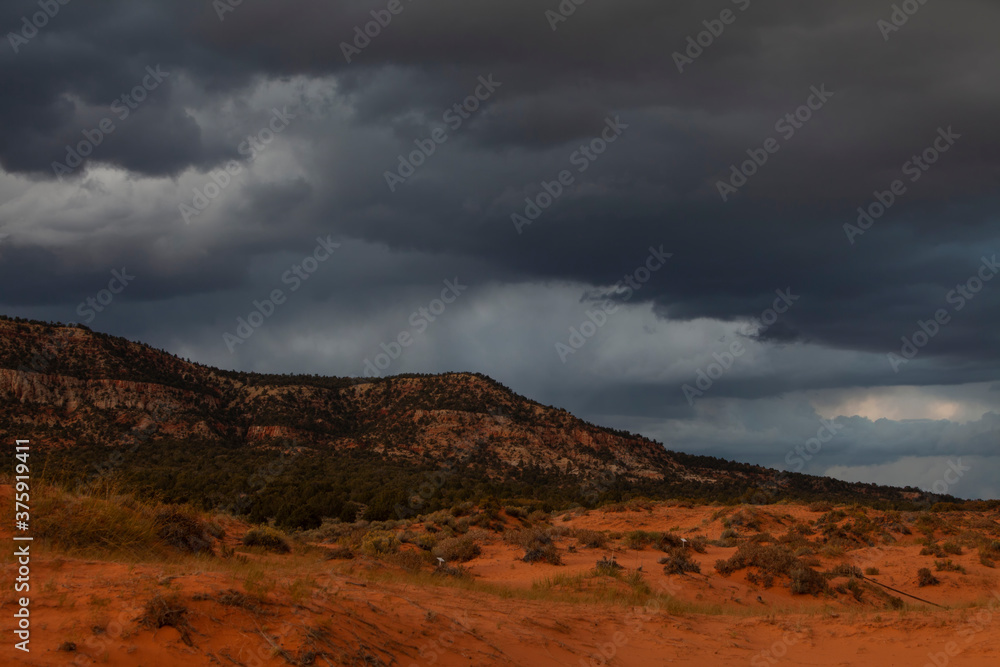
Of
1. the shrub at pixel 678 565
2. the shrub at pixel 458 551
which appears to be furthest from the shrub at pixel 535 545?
the shrub at pixel 678 565

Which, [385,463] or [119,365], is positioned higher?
[119,365]

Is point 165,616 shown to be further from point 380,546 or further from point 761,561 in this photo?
point 761,561

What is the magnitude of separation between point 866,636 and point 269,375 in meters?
111

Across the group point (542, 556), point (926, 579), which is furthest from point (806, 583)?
point (542, 556)

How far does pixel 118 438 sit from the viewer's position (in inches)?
2849

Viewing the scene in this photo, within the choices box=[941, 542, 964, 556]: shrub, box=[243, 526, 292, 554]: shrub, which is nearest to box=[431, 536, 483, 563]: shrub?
box=[243, 526, 292, 554]: shrub

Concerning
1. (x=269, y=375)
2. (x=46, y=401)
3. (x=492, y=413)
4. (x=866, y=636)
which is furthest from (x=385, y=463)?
(x=866, y=636)

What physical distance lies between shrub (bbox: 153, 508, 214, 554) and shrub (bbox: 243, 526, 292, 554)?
4.51 metres

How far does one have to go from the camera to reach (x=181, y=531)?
56.9 feet

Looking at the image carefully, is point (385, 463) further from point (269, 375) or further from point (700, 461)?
point (700, 461)

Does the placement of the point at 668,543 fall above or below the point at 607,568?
above

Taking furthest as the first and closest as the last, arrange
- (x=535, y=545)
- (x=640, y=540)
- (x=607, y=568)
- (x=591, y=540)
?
(x=640, y=540)
(x=591, y=540)
(x=535, y=545)
(x=607, y=568)

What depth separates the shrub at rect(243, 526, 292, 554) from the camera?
2295 cm

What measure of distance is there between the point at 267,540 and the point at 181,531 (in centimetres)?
646
